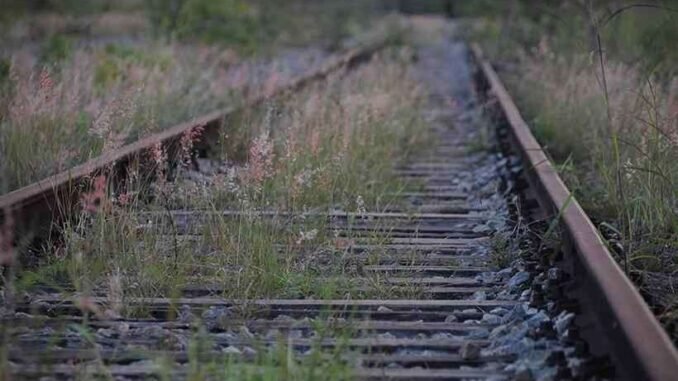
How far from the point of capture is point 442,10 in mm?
40906

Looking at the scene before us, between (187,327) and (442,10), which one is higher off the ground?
(442,10)

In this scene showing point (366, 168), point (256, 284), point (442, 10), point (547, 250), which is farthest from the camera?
point (442, 10)

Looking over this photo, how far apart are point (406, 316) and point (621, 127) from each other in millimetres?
3201

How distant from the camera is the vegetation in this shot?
4121 millimetres

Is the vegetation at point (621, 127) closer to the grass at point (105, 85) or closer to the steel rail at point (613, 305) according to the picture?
the steel rail at point (613, 305)

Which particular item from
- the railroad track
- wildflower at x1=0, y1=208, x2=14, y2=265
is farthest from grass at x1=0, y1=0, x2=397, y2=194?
the railroad track

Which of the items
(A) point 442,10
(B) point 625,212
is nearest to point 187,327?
(B) point 625,212

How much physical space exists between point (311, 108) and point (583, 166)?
80.2 inches

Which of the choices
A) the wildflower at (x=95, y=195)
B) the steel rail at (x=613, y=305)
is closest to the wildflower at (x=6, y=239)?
the wildflower at (x=95, y=195)

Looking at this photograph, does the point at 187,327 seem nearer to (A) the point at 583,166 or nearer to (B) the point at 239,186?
(B) the point at 239,186

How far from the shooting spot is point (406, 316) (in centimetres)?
343

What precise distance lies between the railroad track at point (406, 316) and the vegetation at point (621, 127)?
0.32m

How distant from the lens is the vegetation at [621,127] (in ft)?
13.5

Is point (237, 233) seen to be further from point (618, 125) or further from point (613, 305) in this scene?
point (618, 125)
